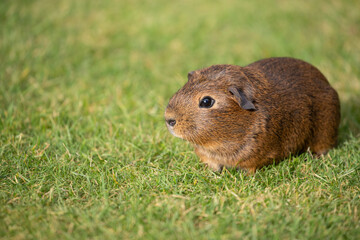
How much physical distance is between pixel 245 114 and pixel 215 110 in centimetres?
33

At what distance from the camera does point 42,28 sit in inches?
316

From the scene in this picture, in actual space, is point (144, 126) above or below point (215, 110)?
below

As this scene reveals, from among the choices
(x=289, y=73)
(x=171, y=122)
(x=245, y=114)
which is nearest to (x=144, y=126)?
(x=171, y=122)

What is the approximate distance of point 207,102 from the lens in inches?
152

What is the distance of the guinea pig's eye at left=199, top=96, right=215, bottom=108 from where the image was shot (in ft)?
12.7

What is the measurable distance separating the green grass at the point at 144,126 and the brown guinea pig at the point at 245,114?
0.87ft

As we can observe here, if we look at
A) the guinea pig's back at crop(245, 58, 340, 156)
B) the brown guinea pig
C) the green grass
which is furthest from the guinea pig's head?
the green grass

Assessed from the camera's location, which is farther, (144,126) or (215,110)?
(144,126)

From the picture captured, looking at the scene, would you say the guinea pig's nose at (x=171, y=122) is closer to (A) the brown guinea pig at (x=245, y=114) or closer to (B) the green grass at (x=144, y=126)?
(A) the brown guinea pig at (x=245, y=114)

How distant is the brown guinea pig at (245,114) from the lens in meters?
3.85

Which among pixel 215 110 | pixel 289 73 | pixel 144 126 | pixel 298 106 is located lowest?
pixel 144 126

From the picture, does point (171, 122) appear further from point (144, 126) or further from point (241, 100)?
point (144, 126)

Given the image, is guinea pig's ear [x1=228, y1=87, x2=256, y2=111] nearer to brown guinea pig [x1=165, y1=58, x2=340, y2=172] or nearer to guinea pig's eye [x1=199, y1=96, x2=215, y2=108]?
brown guinea pig [x1=165, y1=58, x2=340, y2=172]

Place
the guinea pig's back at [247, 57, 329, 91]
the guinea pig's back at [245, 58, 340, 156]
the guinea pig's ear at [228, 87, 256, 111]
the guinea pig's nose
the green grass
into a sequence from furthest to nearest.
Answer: the guinea pig's back at [247, 57, 329, 91]
the guinea pig's back at [245, 58, 340, 156]
the guinea pig's nose
the guinea pig's ear at [228, 87, 256, 111]
the green grass
